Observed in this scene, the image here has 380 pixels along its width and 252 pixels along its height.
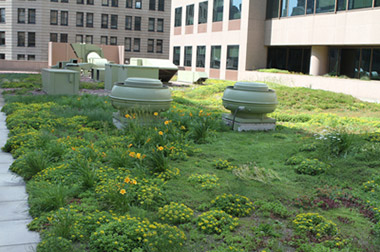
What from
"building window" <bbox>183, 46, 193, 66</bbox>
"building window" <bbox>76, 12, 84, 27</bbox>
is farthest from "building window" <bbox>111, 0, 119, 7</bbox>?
"building window" <bbox>183, 46, 193, 66</bbox>

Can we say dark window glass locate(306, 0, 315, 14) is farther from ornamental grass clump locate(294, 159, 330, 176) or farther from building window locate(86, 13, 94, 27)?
building window locate(86, 13, 94, 27)

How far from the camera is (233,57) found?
122ft

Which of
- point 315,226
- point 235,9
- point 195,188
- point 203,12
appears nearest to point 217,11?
point 203,12

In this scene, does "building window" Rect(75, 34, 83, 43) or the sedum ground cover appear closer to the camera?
the sedum ground cover

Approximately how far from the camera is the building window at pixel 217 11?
3975 centimetres

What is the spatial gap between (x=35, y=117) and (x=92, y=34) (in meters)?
65.1

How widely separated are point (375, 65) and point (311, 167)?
22463mm

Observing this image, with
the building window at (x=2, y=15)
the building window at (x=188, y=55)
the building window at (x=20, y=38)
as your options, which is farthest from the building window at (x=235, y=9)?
the building window at (x=2, y=15)

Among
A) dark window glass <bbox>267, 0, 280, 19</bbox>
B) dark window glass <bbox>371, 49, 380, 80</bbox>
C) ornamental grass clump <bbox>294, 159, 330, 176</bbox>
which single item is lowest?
ornamental grass clump <bbox>294, 159, 330, 176</bbox>

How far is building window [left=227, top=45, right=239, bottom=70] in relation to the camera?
36.8 metres

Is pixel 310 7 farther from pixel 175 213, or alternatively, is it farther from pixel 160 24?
pixel 160 24

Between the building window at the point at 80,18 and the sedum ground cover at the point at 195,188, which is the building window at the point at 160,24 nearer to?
the building window at the point at 80,18

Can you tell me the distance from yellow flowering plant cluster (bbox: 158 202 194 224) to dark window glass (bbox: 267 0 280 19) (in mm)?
31188

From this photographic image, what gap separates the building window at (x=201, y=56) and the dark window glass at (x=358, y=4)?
18.2 meters
